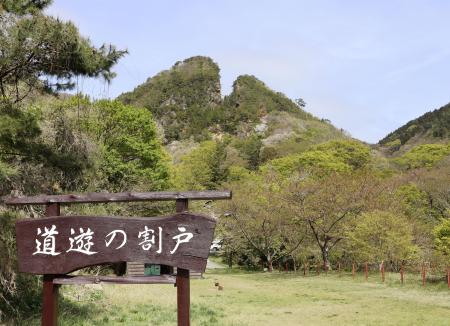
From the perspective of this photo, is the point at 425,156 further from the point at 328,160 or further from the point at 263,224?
the point at 263,224

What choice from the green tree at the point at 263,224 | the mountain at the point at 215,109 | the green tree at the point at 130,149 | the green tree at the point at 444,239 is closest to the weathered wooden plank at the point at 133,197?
the green tree at the point at 444,239

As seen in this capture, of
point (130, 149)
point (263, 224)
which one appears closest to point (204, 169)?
point (263, 224)

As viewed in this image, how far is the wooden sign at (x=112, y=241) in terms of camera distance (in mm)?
4969

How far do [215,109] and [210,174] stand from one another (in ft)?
162

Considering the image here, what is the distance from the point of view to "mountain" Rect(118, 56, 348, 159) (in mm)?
89375

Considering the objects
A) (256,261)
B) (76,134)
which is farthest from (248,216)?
(76,134)

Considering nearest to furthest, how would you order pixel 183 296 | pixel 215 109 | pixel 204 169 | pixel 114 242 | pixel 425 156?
pixel 183 296
pixel 114 242
pixel 425 156
pixel 204 169
pixel 215 109

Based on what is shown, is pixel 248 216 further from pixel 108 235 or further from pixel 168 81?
pixel 168 81

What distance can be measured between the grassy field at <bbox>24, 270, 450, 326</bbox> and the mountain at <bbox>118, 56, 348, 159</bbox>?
60421 millimetres

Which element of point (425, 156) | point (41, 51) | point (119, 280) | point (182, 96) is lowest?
point (119, 280)

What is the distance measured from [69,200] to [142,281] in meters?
1.29

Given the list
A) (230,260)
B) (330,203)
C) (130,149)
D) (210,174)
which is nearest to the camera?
(330,203)

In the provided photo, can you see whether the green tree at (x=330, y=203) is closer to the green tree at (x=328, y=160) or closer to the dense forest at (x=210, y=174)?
the dense forest at (x=210, y=174)

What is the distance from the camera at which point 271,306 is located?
45.4ft
